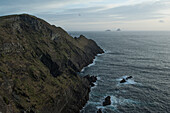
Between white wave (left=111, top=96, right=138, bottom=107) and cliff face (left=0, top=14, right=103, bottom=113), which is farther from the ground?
cliff face (left=0, top=14, right=103, bottom=113)

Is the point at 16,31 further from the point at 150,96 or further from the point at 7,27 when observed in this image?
the point at 150,96

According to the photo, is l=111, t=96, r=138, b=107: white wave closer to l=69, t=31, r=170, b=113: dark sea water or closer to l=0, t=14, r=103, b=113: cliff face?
l=69, t=31, r=170, b=113: dark sea water

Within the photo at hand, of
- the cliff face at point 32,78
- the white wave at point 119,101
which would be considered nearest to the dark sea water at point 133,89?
the white wave at point 119,101

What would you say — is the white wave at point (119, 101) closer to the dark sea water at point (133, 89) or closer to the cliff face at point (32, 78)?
the dark sea water at point (133, 89)

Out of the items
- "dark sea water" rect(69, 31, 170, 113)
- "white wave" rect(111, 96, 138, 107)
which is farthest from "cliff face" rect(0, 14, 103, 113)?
"white wave" rect(111, 96, 138, 107)

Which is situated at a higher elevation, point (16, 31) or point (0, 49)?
point (16, 31)

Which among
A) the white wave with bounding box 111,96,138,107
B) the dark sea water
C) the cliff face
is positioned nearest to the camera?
the cliff face

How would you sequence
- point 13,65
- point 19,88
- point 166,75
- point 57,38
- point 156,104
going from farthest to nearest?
point 57,38, point 166,75, point 156,104, point 13,65, point 19,88

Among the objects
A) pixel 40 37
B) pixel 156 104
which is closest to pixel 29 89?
pixel 40 37
